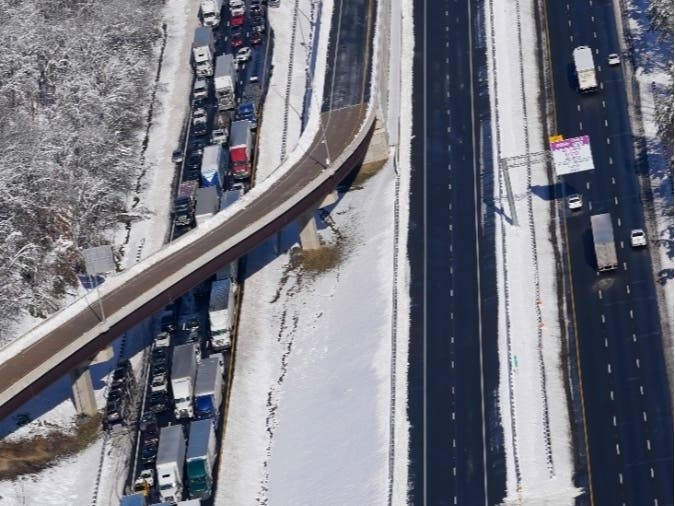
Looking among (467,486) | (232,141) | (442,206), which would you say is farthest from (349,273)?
(467,486)

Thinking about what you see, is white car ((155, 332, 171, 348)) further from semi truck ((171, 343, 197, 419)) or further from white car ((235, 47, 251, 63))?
white car ((235, 47, 251, 63))

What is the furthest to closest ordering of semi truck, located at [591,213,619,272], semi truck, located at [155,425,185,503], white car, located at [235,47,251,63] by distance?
white car, located at [235,47,251,63] < semi truck, located at [591,213,619,272] < semi truck, located at [155,425,185,503]

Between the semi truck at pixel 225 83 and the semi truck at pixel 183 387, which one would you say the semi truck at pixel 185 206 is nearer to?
the semi truck at pixel 225 83

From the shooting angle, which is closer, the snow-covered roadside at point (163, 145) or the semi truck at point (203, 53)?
the snow-covered roadside at point (163, 145)

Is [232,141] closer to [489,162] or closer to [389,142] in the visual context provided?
[389,142]

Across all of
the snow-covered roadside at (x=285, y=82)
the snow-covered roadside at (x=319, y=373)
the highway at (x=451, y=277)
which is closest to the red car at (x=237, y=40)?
the snow-covered roadside at (x=285, y=82)

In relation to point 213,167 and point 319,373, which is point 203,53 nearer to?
point 213,167

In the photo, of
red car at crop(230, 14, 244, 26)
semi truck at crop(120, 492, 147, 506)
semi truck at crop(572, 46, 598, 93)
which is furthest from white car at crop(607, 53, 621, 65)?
semi truck at crop(120, 492, 147, 506)
